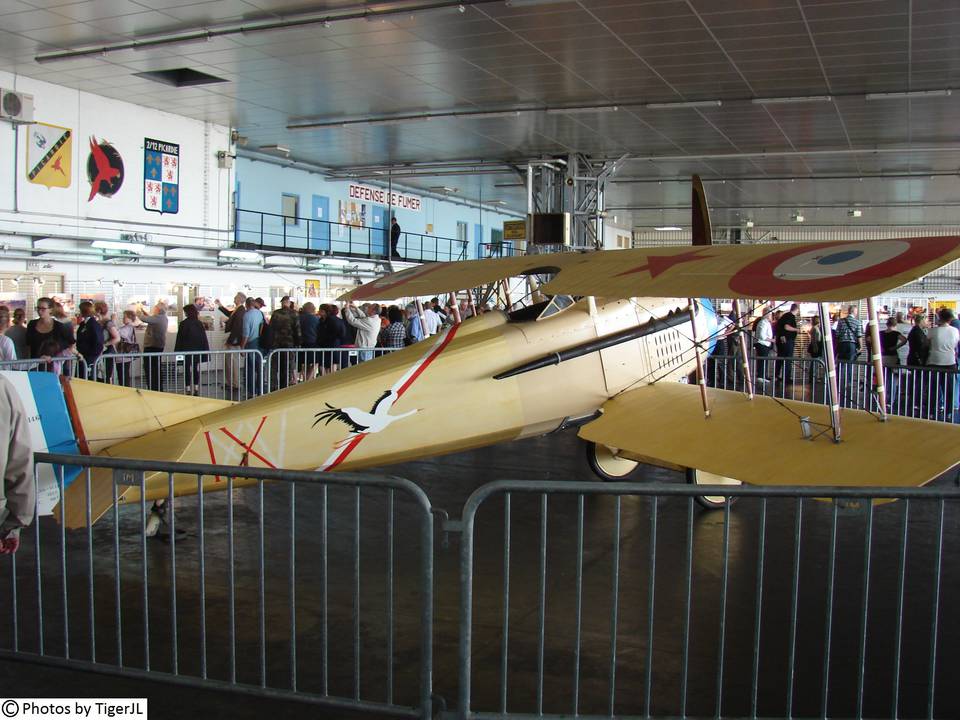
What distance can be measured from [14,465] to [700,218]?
7286 millimetres

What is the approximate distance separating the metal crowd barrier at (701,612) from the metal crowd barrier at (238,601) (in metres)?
0.43

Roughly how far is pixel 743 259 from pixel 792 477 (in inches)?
60.3

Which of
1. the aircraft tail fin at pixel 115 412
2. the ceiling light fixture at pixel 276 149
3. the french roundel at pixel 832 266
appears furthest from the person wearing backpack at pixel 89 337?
the ceiling light fixture at pixel 276 149

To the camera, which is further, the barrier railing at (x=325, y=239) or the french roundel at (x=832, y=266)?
the barrier railing at (x=325, y=239)

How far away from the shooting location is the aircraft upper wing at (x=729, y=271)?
14.8 ft

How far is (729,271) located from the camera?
5414 millimetres

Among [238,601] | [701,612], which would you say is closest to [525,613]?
[701,612]

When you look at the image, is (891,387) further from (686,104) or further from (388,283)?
(388,283)

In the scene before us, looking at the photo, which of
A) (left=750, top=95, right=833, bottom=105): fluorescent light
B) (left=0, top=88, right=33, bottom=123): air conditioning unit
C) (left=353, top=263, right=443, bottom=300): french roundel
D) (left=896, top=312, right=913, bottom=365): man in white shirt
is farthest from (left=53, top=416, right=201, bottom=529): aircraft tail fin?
(left=896, top=312, right=913, bottom=365): man in white shirt

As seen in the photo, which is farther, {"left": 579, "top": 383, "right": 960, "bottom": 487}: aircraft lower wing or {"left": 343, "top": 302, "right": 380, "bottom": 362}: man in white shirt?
{"left": 343, "top": 302, "right": 380, "bottom": 362}: man in white shirt

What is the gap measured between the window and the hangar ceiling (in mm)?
2219

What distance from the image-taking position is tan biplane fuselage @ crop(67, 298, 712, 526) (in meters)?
5.43

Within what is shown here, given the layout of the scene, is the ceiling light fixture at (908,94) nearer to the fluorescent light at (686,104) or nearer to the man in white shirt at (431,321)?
the fluorescent light at (686,104)

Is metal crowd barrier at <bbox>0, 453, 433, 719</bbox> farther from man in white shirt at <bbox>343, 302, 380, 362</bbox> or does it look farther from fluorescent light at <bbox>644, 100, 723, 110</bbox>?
fluorescent light at <bbox>644, 100, 723, 110</bbox>
